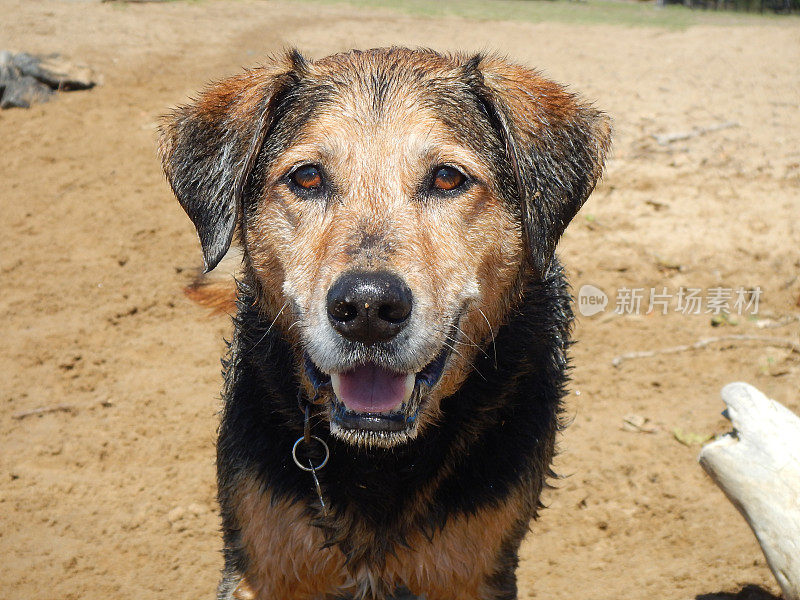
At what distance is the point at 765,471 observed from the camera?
365 centimetres

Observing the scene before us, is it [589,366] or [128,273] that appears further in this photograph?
[128,273]

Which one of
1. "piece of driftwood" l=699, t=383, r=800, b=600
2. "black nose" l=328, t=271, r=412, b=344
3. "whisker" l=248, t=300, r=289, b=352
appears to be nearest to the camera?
"black nose" l=328, t=271, r=412, b=344

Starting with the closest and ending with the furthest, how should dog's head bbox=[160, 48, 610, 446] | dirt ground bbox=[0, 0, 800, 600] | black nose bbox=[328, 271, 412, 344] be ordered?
black nose bbox=[328, 271, 412, 344]
dog's head bbox=[160, 48, 610, 446]
dirt ground bbox=[0, 0, 800, 600]

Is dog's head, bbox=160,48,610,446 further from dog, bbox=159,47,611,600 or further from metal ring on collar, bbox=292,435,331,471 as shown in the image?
metal ring on collar, bbox=292,435,331,471

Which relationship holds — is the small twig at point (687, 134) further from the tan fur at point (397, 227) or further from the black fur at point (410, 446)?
the tan fur at point (397, 227)

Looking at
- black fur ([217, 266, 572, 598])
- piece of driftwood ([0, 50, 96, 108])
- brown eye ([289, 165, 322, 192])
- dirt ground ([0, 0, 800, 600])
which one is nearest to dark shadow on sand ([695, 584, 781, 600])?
dirt ground ([0, 0, 800, 600])

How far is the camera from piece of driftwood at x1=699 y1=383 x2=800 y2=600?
11.3ft

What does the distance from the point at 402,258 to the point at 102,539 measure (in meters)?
2.66

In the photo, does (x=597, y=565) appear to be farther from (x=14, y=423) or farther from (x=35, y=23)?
(x=35, y=23)

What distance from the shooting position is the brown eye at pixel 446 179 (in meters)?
3.01

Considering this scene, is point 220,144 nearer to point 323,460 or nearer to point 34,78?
point 323,460

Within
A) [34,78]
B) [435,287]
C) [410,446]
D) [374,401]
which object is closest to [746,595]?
[410,446]

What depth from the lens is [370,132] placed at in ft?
9.87

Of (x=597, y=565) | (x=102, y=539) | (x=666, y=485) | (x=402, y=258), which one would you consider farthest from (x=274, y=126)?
(x=666, y=485)
